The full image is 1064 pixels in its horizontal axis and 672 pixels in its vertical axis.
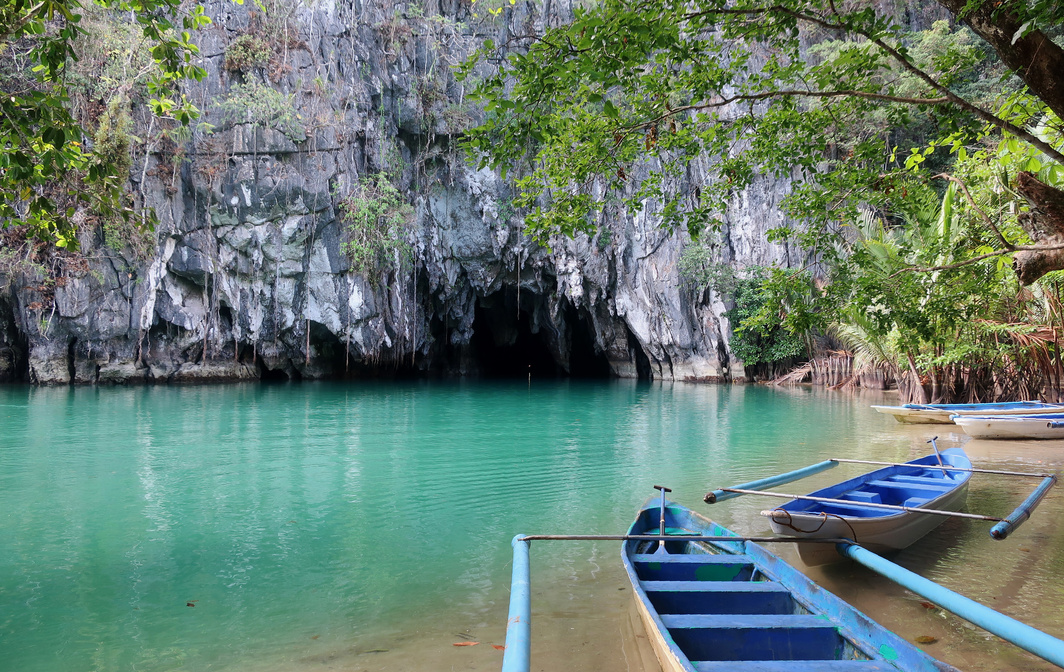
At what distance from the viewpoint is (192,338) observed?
1925cm

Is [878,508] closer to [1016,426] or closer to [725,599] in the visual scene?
[725,599]

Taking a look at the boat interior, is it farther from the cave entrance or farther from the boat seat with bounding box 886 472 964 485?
the cave entrance

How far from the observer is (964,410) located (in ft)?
32.5

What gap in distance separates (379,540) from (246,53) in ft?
62.4

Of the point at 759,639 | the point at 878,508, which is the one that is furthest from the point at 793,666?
the point at 878,508

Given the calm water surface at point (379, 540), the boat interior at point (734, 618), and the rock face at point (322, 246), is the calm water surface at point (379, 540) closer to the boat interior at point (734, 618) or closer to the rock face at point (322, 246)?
the boat interior at point (734, 618)

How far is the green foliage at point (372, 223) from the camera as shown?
19.2 m

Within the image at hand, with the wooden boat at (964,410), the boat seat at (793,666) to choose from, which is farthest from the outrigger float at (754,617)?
the wooden boat at (964,410)

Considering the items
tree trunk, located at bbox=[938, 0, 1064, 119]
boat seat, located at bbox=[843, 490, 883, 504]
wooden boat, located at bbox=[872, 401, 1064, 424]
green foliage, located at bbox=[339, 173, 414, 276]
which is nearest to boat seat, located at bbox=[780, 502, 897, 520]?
boat seat, located at bbox=[843, 490, 883, 504]

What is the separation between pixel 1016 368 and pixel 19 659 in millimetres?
14923

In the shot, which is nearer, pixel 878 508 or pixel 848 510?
pixel 878 508

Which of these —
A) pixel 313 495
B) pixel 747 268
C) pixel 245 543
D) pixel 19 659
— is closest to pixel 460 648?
pixel 19 659

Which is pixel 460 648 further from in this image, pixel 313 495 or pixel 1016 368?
pixel 1016 368

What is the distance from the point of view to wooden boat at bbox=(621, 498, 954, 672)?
2.20 m
